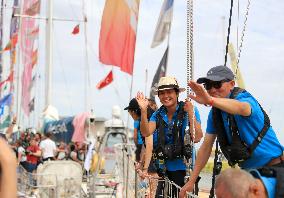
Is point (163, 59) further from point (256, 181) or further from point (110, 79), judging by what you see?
point (256, 181)

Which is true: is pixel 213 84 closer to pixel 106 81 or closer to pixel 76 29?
pixel 106 81

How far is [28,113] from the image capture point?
2805 centimetres

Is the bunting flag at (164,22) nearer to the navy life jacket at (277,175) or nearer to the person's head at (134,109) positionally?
the person's head at (134,109)

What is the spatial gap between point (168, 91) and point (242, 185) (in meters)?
2.91

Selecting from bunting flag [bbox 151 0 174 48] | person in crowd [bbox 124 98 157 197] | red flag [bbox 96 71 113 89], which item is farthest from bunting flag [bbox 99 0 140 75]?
red flag [bbox 96 71 113 89]

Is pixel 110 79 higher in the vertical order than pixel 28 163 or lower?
higher

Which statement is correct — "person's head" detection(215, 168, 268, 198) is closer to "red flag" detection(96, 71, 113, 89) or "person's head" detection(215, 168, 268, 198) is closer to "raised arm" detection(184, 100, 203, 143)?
"raised arm" detection(184, 100, 203, 143)

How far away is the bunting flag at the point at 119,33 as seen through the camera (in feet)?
30.6

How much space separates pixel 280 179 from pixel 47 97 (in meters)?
21.1

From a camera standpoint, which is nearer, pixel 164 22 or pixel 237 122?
pixel 237 122

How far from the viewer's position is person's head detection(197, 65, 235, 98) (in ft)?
11.6

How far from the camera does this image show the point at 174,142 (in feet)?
16.9

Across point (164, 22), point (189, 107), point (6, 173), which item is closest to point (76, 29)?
point (164, 22)

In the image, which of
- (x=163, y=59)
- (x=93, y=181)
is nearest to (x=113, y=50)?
(x=163, y=59)
